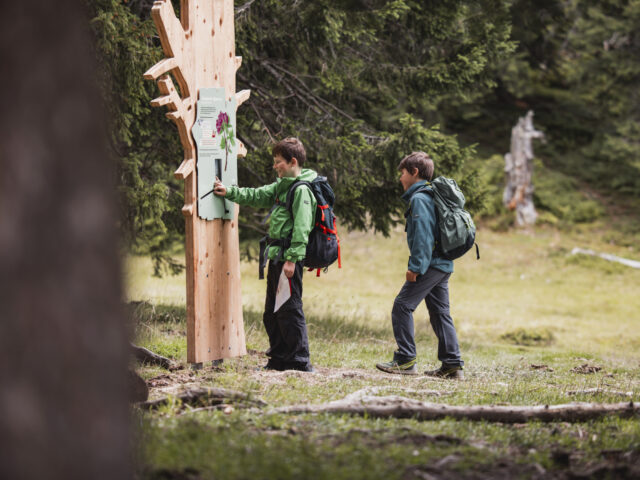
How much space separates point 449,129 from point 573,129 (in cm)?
526

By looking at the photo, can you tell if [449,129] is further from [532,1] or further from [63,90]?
[63,90]

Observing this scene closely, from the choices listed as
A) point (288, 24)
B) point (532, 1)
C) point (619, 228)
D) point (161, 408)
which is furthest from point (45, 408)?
point (619, 228)

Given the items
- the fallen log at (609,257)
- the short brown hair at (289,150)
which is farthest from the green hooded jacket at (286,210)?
the fallen log at (609,257)

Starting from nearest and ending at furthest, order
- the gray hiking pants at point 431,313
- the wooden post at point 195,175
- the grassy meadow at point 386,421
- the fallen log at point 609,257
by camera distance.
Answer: the grassy meadow at point 386,421, the wooden post at point 195,175, the gray hiking pants at point 431,313, the fallen log at point 609,257

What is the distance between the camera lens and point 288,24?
34.2 ft

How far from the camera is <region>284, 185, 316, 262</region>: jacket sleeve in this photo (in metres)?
6.03

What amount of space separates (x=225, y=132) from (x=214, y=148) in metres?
0.24

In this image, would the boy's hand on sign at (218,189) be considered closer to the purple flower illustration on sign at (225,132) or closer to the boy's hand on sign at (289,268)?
the purple flower illustration on sign at (225,132)

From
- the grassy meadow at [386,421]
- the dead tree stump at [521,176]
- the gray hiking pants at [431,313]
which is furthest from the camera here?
the dead tree stump at [521,176]

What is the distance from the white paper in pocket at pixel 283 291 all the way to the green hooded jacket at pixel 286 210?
203 millimetres

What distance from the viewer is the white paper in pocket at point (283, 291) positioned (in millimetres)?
6168

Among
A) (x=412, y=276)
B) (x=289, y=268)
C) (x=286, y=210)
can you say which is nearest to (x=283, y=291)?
(x=289, y=268)

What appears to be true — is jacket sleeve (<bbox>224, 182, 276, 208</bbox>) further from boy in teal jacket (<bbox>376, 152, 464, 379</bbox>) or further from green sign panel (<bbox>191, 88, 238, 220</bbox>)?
boy in teal jacket (<bbox>376, 152, 464, 379</bbox>)

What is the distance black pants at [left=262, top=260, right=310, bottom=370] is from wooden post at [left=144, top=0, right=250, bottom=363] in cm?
38
